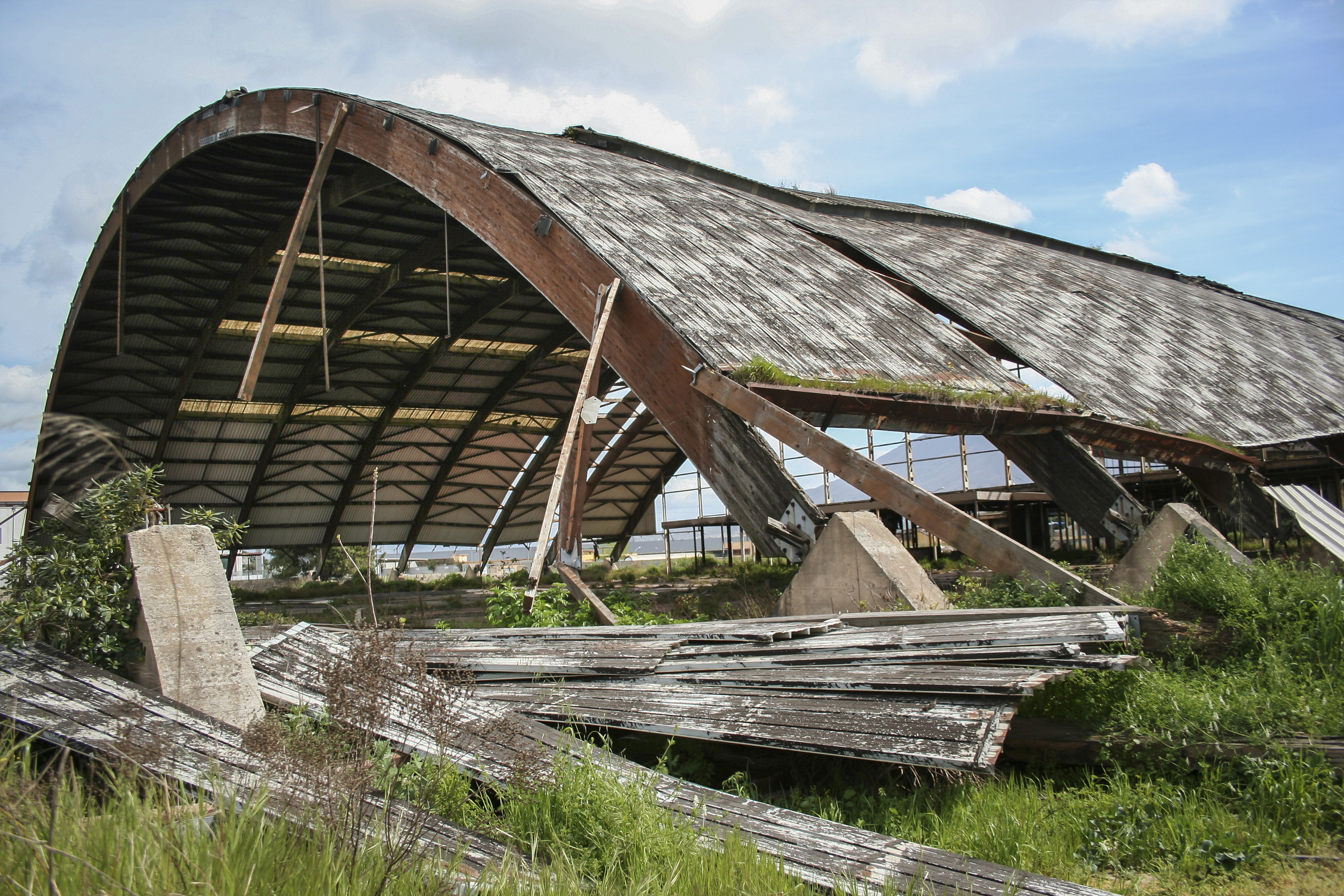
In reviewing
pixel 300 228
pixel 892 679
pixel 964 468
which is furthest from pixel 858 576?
pixel 964 468

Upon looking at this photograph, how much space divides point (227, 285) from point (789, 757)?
75.5 feet

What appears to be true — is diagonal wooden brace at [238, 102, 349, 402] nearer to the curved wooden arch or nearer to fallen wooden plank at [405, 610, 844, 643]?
the curved wooden arch

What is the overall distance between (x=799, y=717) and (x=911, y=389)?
5.90 metres

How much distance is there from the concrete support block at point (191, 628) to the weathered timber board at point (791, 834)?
320 millimetres

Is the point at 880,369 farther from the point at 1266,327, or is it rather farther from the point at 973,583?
the point at 1266,327

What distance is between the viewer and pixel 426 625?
14.9 m

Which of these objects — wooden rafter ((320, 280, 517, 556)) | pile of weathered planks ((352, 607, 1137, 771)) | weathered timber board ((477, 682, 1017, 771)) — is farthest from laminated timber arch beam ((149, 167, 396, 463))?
weathered timber board ((477, 682, 1017, 771))

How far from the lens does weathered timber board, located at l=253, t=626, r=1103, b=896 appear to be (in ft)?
12.4

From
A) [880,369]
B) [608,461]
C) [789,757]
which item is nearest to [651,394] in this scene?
[880,369]

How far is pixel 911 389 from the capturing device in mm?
10430

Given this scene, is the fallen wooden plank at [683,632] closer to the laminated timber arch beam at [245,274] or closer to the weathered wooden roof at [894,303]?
the weathered wooden roof at [894,303]

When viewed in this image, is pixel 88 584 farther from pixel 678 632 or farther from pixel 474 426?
pixel 474 426

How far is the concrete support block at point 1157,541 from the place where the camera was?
8961 millimetres

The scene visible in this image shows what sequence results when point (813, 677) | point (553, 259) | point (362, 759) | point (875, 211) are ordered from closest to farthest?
point (362, 759)
point (813, 677)
point (553, 259)
point (875, 211)
